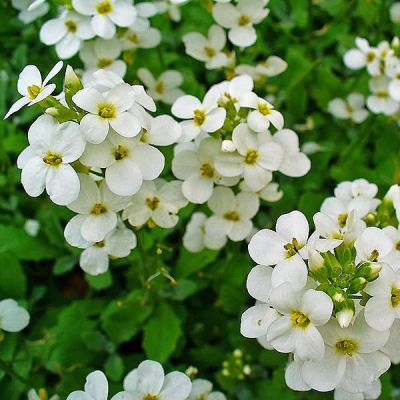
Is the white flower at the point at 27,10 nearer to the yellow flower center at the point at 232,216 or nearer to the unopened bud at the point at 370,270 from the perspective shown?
the yellow flower center at the point at 232,216

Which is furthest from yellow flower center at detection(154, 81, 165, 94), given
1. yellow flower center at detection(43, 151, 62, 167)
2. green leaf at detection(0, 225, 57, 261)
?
yellow flower center at detection(43, 151, 62, 167)

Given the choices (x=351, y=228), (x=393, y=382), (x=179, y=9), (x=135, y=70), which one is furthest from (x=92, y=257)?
(x=179, y=9)

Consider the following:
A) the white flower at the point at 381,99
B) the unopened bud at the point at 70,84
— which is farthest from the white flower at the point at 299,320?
the white flower at the point at 381,99

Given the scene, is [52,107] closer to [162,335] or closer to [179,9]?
[162,335]

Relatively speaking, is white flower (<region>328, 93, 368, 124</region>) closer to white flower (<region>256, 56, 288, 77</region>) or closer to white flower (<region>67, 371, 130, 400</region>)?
white flower (<region>256, 56, 288, 77</region>)

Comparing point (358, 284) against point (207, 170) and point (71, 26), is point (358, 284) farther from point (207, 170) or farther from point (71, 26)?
point (71, 26)

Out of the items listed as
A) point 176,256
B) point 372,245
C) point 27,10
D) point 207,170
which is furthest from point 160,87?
point 372,245

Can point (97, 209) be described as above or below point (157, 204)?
above
